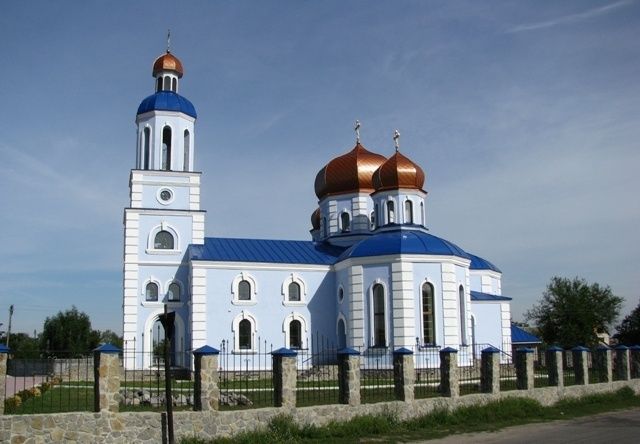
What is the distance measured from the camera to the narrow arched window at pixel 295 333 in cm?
2703

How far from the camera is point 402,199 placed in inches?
1072

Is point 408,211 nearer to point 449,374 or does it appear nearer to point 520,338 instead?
point 520,338

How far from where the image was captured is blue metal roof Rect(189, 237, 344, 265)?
86.7 feet

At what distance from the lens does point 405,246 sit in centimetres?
2459

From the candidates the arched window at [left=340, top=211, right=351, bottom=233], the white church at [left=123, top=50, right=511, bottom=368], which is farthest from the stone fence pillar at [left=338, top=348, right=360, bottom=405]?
the arched window at [left=340, top=211, right=351, bottom=233]

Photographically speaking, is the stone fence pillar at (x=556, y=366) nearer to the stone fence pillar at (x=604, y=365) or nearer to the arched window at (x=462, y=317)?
the stone fence pillar at (x=604, y=365)

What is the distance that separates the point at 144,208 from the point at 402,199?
10.4 m

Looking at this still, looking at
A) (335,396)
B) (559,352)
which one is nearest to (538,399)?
(559,352)

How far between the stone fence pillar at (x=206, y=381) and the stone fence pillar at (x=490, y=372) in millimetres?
7375

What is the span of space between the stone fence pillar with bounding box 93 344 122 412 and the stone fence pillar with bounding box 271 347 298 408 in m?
3.07

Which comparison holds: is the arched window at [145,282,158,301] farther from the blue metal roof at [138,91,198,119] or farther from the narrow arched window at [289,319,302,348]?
the blue metal roof at [138,91,198,119]

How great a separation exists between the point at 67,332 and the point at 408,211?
35.3 m

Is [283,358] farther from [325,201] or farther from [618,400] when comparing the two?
[325,201]

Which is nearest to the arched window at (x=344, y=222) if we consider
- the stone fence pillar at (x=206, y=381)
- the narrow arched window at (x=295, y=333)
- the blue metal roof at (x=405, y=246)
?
the blue metal roof at (x=405, y=246)
